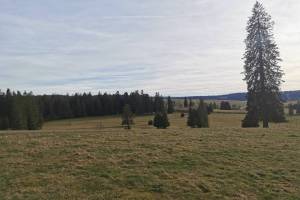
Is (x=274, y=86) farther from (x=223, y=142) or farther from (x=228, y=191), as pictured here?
(x=228, y=191)

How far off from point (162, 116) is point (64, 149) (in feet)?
233

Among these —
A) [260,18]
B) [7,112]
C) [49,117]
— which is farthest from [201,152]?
[49,117]

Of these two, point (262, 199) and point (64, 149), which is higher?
point (64, 149)

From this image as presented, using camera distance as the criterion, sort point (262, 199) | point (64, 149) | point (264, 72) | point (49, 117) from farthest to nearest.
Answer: point (49, 117) → point (264, 72) → point (64, 149) → point (262, 199)

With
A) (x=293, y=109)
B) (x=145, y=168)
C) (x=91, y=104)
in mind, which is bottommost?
(x=145, y=168)

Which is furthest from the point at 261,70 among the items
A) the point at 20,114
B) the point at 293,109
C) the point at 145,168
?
the point at 293,109

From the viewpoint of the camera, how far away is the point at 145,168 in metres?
16.8

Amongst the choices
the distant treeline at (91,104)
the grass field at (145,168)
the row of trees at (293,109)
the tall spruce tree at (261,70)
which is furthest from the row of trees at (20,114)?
the row of trees at (293,109)

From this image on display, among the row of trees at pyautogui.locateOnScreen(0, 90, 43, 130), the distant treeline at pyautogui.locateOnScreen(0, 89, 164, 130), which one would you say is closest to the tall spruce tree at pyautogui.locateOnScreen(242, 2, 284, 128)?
the row of trees at pyautogui.locateOnScreen(0, 90, 43, 130)

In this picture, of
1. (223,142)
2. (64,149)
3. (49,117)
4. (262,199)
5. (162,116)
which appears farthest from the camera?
(49,117)

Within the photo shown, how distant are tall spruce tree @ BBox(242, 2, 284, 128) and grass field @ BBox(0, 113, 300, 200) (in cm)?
1753

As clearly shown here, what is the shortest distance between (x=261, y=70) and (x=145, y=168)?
27457 mm

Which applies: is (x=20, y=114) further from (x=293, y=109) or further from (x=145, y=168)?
(x=293, y=109)

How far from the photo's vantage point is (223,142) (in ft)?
75.3
